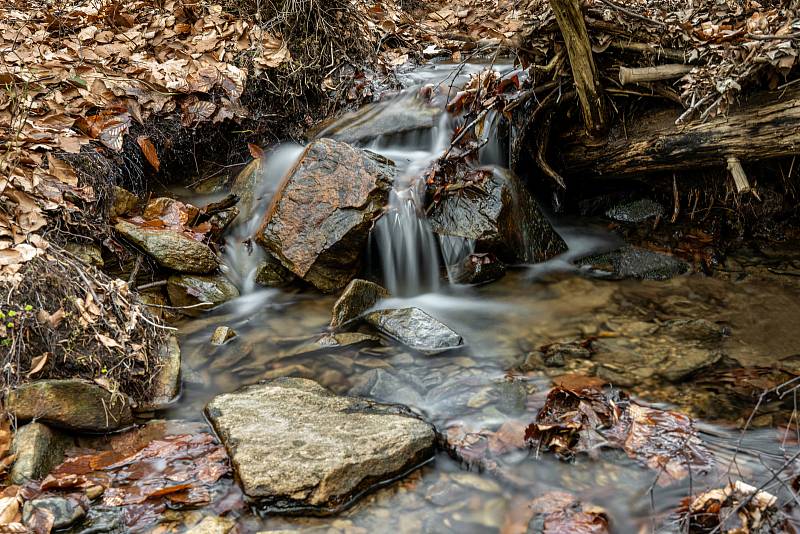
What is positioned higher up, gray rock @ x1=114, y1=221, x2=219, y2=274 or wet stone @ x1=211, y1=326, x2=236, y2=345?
gray rock @ x1=114, y1=221, x2=219, y2=274

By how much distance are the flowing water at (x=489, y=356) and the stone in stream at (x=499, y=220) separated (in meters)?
0.13

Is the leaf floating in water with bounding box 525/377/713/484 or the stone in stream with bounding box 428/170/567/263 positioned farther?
the stone in stream with bounding box 428/170/567/263

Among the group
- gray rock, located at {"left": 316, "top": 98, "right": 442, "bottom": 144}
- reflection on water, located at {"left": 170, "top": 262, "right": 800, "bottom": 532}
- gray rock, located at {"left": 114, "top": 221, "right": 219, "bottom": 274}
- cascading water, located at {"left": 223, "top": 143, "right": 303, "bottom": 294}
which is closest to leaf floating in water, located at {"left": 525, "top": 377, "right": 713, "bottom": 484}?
reflection on water, located at {"left": 170, "top": 262, "right": 800, "bottom": 532}

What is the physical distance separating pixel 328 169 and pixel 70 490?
3.24 meters

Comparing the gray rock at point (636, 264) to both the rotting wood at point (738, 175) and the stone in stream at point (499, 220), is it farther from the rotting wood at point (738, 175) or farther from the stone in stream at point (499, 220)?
the rotting wood at point (738, 175)

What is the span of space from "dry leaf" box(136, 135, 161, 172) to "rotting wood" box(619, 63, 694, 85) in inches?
163

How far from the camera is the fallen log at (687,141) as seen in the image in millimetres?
4207

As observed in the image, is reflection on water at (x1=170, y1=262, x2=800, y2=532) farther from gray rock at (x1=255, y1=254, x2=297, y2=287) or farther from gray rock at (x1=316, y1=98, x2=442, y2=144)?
gray rock at (x1=316, y1=98, x2=442, y2=144)

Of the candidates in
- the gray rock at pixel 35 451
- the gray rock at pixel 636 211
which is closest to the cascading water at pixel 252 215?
the gray rock at pixel 35 451

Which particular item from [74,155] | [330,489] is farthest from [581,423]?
[74,155]

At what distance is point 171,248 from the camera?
4.70 m

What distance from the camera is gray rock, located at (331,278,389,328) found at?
448cm

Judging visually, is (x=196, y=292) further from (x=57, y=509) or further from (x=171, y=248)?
(x=57, y=509)

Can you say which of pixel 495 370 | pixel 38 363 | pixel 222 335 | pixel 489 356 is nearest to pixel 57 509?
pixel 38 363
